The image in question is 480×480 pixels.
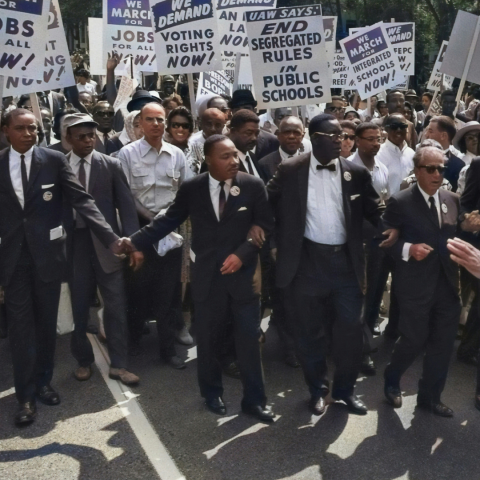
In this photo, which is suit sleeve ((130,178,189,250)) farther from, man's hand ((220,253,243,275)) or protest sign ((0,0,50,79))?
protest sign ((0,0,50,79))

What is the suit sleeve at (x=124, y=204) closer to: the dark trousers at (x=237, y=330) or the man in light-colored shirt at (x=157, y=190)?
the man in light-colored shirt at (x=157, y=190)

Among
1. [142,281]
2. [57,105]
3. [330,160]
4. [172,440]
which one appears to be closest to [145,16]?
[57,105]

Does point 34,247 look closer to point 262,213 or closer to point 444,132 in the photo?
point 262,213

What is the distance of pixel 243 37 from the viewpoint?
37.3 feet

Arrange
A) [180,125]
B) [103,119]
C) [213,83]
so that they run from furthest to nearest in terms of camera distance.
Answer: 1. [213,83]
2. [103,119]
3. [180,125]

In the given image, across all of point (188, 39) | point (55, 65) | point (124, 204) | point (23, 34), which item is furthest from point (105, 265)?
point (188, 39)

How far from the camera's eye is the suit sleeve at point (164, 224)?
584cm

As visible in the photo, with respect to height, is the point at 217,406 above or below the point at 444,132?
below

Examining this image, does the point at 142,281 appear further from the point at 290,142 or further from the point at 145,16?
the point at 145,16

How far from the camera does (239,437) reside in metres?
5.40

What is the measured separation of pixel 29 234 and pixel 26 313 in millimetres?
555

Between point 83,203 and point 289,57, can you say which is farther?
point 289,57

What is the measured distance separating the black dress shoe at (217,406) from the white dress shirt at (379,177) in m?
2.49

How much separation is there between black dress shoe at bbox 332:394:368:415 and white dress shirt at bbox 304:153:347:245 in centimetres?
111
